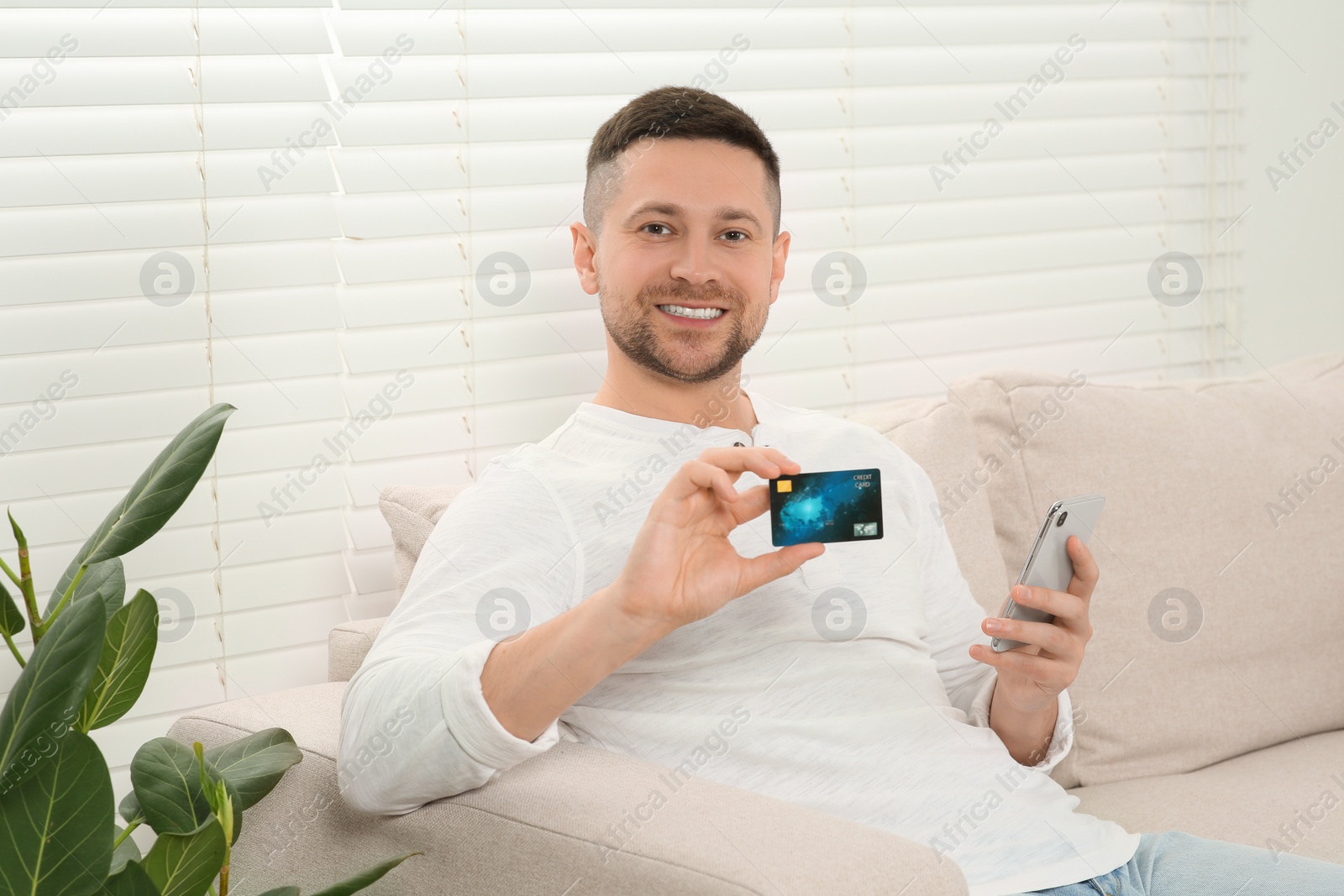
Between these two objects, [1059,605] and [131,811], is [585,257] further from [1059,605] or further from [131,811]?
[131,811]

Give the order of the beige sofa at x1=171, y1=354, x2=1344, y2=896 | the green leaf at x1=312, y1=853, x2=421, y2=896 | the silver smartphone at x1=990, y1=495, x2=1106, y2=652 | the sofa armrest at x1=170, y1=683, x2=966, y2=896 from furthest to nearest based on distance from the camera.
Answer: the beige sofa at x1=171, y1=354, x2=1344, y2=896 → the silver smartphone at x1=990, y1=495, x2=1106, y2=652 → the green leaf at x1=312, y1=853, x2=421, y2=896 → the sofa armrest at x1=170, y1=683, x2=966, y2=896

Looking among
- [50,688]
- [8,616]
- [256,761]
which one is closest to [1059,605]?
[256,761]

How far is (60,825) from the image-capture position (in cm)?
87

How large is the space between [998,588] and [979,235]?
2.76 ft

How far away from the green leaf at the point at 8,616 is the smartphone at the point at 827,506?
2.44 feet

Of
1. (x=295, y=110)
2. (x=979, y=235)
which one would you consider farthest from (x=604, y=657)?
(x=979, y=235)

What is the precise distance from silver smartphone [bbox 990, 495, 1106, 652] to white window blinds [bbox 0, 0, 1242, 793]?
780 millimetres

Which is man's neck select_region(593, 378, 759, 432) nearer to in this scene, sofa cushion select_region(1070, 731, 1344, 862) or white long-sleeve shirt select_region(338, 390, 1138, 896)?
white long-sleeve shirt select_region(338, 390, 1138, 896)

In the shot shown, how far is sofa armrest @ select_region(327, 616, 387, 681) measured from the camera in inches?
55.8

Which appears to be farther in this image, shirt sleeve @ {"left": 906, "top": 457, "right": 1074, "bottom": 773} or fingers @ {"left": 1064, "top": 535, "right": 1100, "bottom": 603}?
shirt sleeve @ {"left": 906, "top": 457, "right": 1074, "bottom": 773}

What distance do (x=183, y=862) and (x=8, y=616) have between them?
0.30 m

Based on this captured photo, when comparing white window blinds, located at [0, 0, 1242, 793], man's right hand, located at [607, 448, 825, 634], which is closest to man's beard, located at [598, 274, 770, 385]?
man's right hand, located at [607, 448, 825, 634]

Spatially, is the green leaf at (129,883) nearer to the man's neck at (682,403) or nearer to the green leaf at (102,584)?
the green leaf at (102,584)

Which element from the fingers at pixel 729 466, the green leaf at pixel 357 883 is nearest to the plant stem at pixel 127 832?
the green leaf at pixel 357 883
